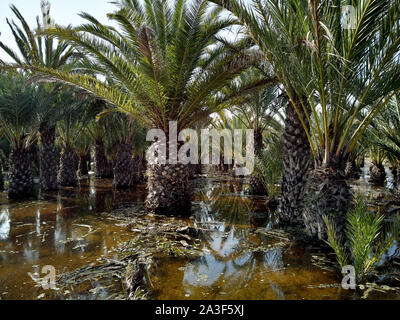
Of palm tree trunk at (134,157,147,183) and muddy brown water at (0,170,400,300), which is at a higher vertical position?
palm tree trunk at (134,157,147,183)

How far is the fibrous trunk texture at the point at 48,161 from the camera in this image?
34.8 feet

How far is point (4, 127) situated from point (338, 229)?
10.2 metres

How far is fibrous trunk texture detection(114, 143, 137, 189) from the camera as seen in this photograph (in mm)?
11469

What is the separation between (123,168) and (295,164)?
800 cm

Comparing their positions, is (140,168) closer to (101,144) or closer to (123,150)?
(101,144)

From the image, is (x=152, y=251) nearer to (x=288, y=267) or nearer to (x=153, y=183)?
(x=288, y=267)

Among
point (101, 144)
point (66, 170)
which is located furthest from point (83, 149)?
point (66, 170)

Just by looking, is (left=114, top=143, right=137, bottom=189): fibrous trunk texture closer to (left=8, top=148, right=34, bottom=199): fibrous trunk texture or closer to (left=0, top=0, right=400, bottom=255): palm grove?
(left=0, top=0, right=400, bottom=255): palm grove

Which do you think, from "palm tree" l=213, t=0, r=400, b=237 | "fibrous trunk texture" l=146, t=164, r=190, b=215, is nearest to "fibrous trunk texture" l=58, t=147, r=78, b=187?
"fibrous trunk texture" l=146, t=164, r=190, b=215

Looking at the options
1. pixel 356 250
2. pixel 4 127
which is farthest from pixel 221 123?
pixel 356 250

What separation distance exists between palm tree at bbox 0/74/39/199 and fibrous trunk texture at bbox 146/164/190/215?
5.20 m

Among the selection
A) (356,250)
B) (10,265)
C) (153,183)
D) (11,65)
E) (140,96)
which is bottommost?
(10,265)

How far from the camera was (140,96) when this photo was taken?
645 cm

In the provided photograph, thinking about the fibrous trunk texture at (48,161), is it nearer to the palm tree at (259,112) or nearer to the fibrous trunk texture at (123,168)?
the fibrous trunk texture at (123,168)
